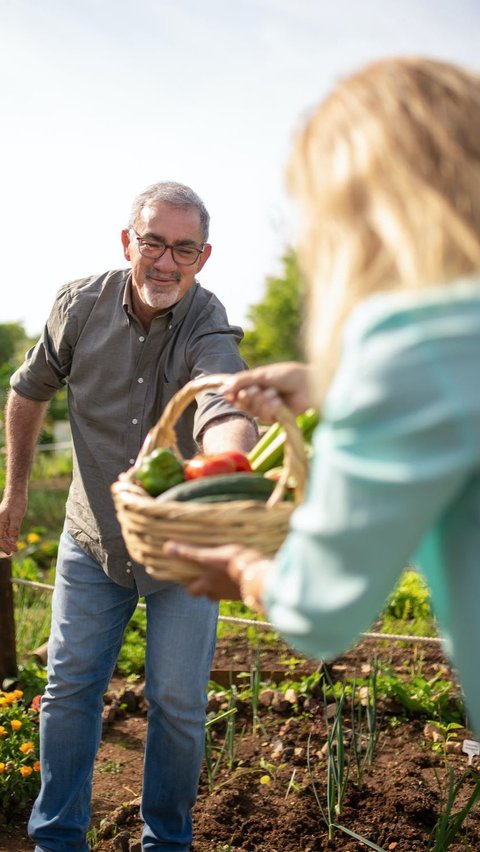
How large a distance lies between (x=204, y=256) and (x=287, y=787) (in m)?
1.99

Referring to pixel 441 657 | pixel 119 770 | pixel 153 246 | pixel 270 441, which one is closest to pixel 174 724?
pixel 119 770

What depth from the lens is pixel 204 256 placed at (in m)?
3.33

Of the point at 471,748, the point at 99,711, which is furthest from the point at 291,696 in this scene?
the point at 99,711

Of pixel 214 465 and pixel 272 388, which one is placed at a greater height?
pixel 272 388

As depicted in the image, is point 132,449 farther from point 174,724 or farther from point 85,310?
point 174,724

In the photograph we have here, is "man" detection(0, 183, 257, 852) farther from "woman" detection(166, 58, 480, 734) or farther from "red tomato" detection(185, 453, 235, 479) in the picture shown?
"woman" detection(166, 58, 480, 734)

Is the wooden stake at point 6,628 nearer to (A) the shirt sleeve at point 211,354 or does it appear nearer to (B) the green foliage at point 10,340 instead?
(A) the shirt sleeve at point 211,354

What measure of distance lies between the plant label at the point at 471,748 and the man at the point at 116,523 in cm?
112

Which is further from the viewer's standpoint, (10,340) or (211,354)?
(10,340)

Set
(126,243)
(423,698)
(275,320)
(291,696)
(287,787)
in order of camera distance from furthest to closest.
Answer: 1. (275,320)
2. (291,696)
3. (423,698)
4. (287,787)
5. (126,243)

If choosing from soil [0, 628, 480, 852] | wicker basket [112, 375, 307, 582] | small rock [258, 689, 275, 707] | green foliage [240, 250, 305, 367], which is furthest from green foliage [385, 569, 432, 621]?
green foliage [240, 250, 305, 367]

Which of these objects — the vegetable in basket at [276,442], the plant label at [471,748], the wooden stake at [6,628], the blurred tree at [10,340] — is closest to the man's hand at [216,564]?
the vegetable in basket at [276,442]

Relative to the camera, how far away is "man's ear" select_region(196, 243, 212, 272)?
328 cm

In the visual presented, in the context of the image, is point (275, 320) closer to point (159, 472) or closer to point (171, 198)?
point (171, 198)
